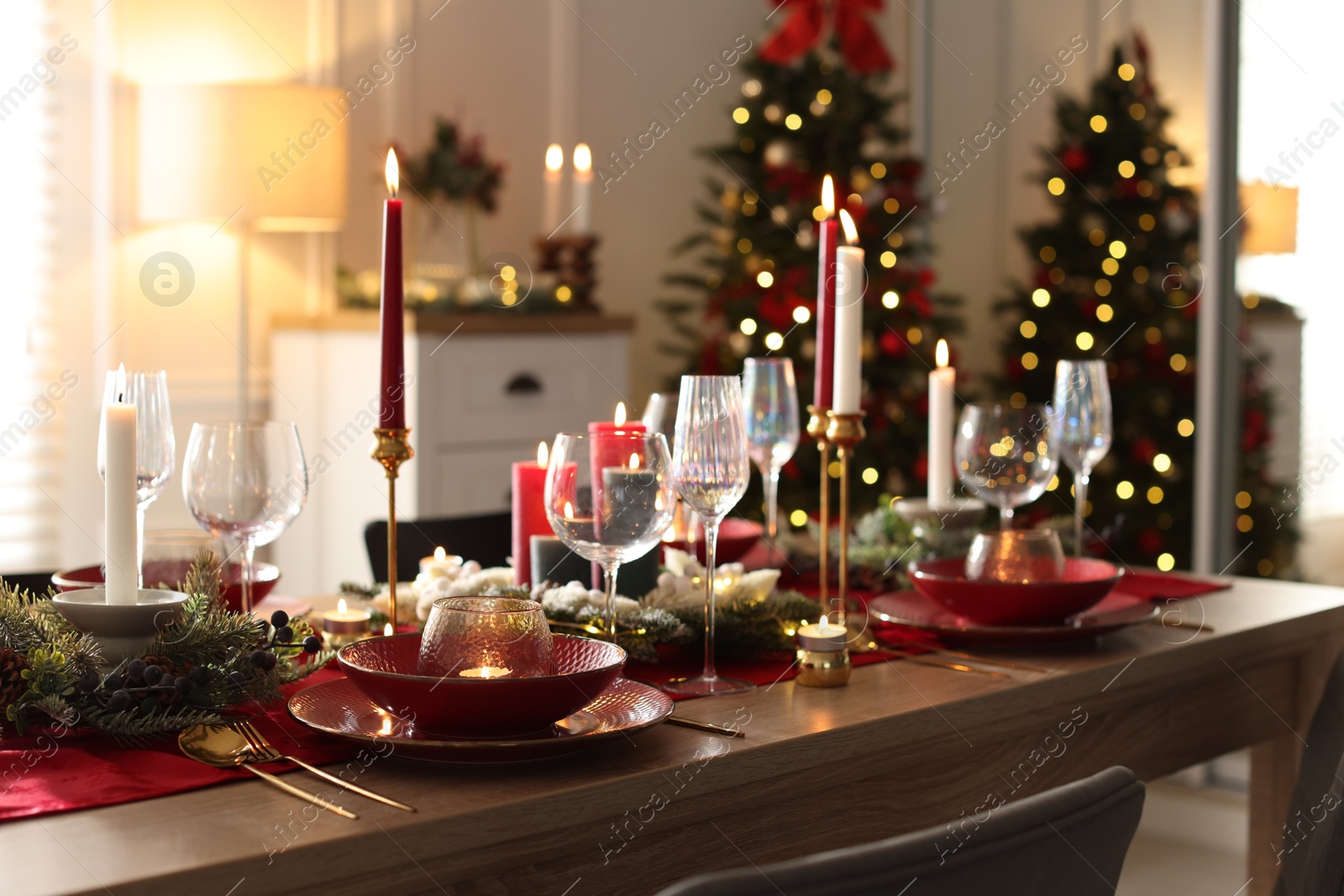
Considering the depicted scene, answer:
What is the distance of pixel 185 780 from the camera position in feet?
3.15

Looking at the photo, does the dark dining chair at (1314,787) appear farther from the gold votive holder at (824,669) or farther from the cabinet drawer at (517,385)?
the cabinet drawer at (517,385)

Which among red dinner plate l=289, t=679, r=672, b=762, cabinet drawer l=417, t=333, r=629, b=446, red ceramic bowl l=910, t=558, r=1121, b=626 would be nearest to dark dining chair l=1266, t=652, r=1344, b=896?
red ceramic bowl l=910, t=558, r=1121, b=626

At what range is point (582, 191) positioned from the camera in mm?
3340

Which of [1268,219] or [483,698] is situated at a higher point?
[1268,219]

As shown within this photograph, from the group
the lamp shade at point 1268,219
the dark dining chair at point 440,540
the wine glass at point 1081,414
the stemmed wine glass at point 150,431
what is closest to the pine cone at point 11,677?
the stemmed wine glass at point 150,431

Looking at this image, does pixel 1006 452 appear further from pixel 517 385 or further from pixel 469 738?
pixel 517 385

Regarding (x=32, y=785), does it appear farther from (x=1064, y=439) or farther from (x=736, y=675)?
(x=1064, y=439)

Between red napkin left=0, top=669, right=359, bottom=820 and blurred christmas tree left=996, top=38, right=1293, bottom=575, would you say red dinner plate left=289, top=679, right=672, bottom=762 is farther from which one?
blurred christmas tree left=996, top=38, right=1293, bottom=575

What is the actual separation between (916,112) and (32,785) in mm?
4271

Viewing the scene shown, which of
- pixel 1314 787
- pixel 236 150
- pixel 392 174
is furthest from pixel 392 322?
pixel 236 150

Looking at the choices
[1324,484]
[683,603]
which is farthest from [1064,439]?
[1324,484]

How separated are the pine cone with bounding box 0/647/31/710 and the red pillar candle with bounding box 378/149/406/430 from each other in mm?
356

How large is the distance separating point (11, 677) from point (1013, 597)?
93 cm

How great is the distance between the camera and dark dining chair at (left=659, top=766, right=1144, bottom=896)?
0.65m
